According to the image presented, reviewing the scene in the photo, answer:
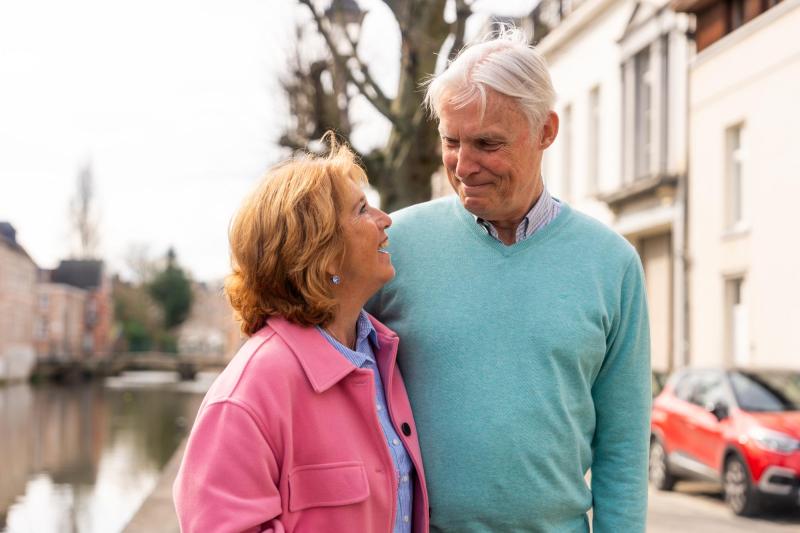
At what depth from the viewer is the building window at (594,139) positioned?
2623 cm

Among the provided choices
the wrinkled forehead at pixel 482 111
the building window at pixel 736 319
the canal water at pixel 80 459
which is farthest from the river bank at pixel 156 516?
the building window at pixel 736 319

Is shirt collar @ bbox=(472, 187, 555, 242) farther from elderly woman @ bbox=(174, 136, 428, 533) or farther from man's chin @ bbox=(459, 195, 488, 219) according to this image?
elderly woman @ bbox=(174, 136, 428, 533)

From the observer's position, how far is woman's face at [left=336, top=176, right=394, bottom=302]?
8.48 feet

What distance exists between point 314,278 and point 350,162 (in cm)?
33

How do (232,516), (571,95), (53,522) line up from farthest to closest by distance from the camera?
(571,95) < (53,522) < (232,516)

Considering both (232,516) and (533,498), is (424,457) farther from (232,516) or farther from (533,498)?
(232,516)

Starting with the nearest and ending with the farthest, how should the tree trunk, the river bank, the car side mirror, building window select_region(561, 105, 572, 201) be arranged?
the river bank, the tree trunk, the car side mirror, building window select_region(561, 105, 572, 201)

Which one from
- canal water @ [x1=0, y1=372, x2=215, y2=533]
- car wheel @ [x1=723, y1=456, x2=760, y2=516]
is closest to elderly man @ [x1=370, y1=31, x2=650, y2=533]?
car wheel @ [x1=723, y1=456, x2=760, y2=516]

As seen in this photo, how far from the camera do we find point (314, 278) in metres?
2.49

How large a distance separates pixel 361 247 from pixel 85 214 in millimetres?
88096

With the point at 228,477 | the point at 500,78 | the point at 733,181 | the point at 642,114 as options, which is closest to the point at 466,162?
the point at 500,78

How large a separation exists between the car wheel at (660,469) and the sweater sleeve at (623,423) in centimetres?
1090

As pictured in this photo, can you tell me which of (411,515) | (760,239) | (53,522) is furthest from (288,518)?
(760,239)

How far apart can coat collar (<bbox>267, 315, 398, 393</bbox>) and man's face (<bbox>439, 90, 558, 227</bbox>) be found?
57 centimetres
